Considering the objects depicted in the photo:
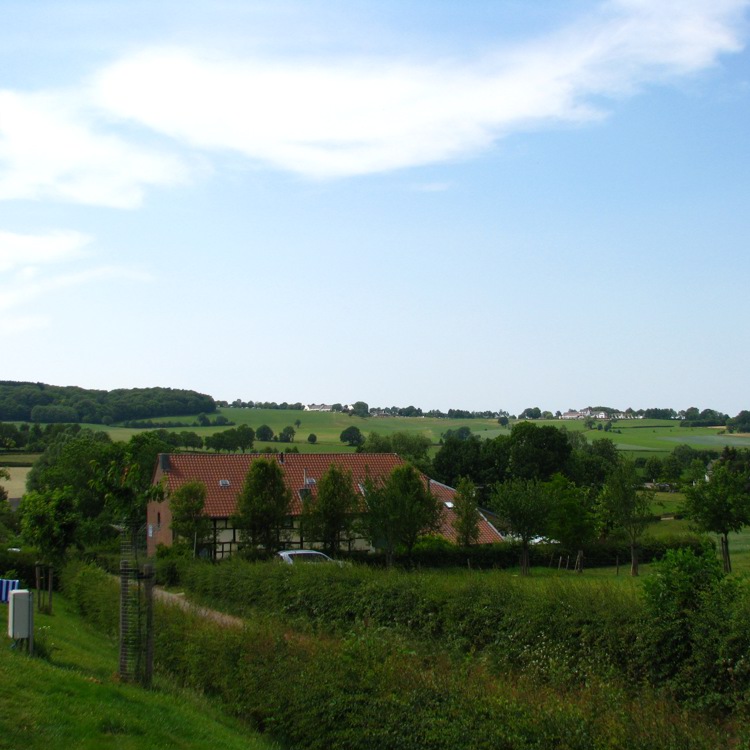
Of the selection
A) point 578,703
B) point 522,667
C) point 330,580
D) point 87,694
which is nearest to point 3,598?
point 330,580

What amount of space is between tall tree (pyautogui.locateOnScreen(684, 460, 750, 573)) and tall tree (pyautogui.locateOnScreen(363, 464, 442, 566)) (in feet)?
34.5

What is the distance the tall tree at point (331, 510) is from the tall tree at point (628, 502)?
1136cm

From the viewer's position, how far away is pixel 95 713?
31.9ft

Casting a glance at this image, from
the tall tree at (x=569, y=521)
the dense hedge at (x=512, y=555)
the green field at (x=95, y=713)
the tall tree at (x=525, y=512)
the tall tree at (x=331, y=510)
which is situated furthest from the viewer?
the tall tree at (x=569, y=521)

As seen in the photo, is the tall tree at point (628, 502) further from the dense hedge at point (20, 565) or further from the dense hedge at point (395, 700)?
the dense hedge at point (395, 700)

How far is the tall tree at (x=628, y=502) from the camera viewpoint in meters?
38.2

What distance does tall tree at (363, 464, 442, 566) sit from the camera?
35.0 m

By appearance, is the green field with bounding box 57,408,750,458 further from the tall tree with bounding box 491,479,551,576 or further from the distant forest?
the tall tree with bounding box 491,479,551,576

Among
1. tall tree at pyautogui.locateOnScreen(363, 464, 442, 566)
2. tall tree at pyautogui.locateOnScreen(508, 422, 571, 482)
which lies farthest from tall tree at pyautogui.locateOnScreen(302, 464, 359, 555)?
tall tree at pyautogui.locateOnScreen(508, 422, 571, 482)

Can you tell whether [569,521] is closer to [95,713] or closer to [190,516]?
[190,516]

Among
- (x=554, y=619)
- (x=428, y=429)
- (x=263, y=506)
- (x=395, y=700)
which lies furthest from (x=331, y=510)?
(x=428, y=429)

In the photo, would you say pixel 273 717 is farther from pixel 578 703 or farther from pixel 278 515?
pixel 278 515

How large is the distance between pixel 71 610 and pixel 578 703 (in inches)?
723

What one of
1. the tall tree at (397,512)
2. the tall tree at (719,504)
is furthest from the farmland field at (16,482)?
the tall tree at (719,504)
